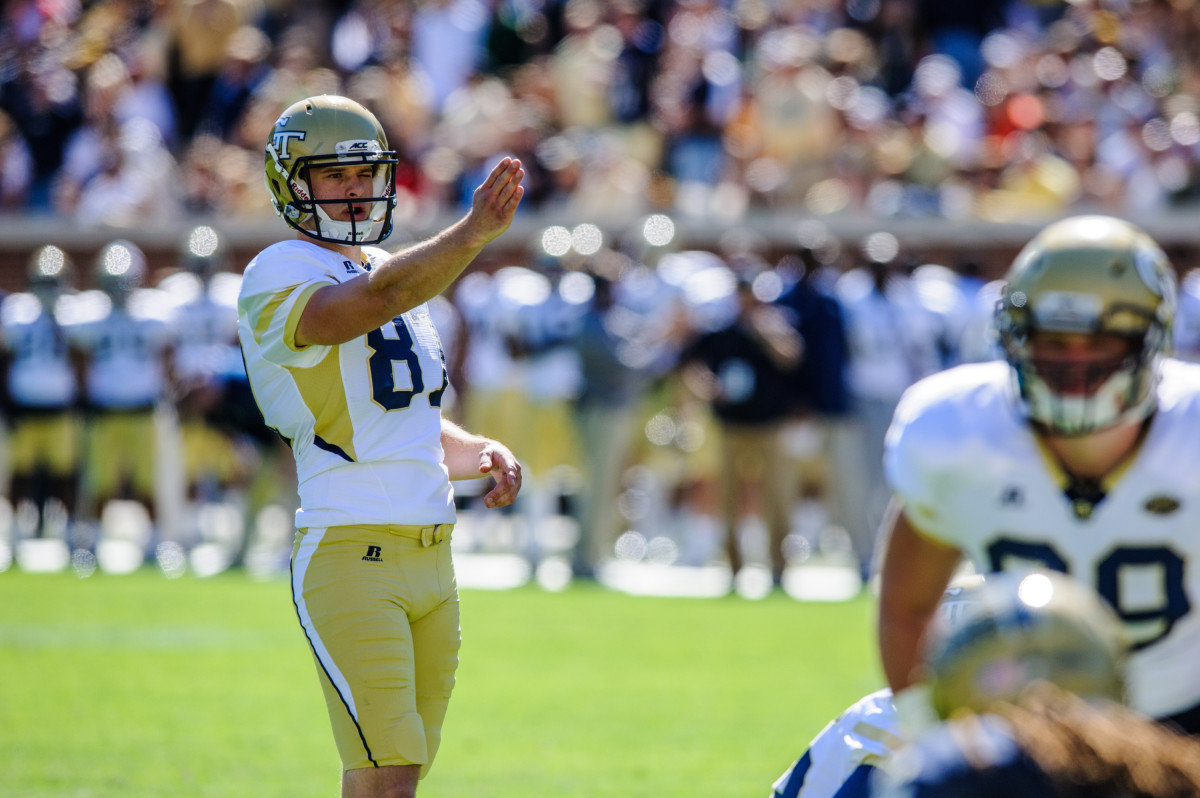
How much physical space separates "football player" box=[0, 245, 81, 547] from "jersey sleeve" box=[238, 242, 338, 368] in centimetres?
868

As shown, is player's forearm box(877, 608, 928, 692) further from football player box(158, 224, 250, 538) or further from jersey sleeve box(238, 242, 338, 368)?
football player box(158, 224, 250, 538)

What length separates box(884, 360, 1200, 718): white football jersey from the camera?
8.97 ft

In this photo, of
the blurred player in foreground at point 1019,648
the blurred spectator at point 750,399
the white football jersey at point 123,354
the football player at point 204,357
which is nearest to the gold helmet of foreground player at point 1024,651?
the blurred player in foreground at point 1019,648

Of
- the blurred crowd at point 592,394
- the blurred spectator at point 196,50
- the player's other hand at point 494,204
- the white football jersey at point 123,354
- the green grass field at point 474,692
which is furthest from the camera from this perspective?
the blurred spectator at point 196,50

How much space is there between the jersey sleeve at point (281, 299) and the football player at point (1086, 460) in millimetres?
1352

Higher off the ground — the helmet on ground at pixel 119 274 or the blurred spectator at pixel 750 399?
the helmet on ground at pixel 119 274

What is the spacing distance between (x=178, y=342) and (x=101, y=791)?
6874 mm

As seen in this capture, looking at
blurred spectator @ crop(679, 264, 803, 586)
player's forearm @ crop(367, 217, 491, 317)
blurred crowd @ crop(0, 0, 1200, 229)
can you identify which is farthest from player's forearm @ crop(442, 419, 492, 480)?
blurred crowd @ crop(0, 0, 1200, 229)

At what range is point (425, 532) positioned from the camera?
145 inches

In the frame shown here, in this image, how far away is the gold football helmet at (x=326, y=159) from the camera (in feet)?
12.2

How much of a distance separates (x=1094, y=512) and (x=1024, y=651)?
2.91 ft

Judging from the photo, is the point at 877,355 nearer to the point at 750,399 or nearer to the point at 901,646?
the point at 750,399

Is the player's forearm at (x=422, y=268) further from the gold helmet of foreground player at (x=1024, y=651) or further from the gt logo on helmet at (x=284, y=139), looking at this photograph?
the gold helmet of foreground player at (x=1024, y=651)

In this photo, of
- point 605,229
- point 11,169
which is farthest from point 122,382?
point 11,169
